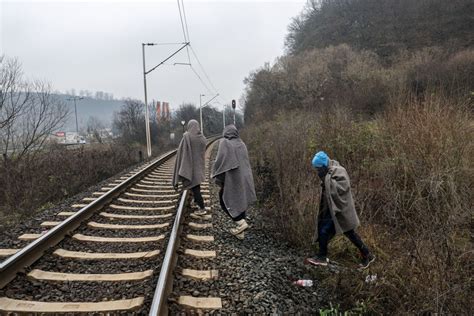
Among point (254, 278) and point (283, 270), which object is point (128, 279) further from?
point (283, 270)

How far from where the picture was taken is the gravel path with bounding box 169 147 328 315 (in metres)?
2.84

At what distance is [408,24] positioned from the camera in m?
34.5

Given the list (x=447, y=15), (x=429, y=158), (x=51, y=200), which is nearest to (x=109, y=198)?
(x=51, y=200)

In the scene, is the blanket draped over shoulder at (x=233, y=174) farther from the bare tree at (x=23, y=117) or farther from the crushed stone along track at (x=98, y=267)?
the bare tree at (x=23, y=117)

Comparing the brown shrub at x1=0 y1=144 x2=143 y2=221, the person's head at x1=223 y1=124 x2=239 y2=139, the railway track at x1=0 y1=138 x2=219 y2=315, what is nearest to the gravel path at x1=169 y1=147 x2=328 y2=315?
the railway track at x1=0 y1=138 x2=219 y2=315

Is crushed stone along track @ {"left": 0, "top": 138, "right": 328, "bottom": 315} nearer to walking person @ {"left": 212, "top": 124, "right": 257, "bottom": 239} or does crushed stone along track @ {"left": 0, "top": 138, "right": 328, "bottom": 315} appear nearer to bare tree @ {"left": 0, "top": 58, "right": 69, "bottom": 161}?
walking person @ {"left": 212, "top": 124, "right": 257, "bottom": 239}

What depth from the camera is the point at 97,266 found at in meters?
3.55

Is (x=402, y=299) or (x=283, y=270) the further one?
(x=283, y=270)

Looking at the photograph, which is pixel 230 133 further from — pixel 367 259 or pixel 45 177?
pixel 45 177

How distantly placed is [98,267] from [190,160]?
8.26 feet

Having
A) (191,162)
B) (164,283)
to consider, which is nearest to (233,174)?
(191,162)

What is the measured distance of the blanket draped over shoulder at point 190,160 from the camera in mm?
5477

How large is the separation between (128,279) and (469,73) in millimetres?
15018

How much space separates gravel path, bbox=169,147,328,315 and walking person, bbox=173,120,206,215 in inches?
41.8
